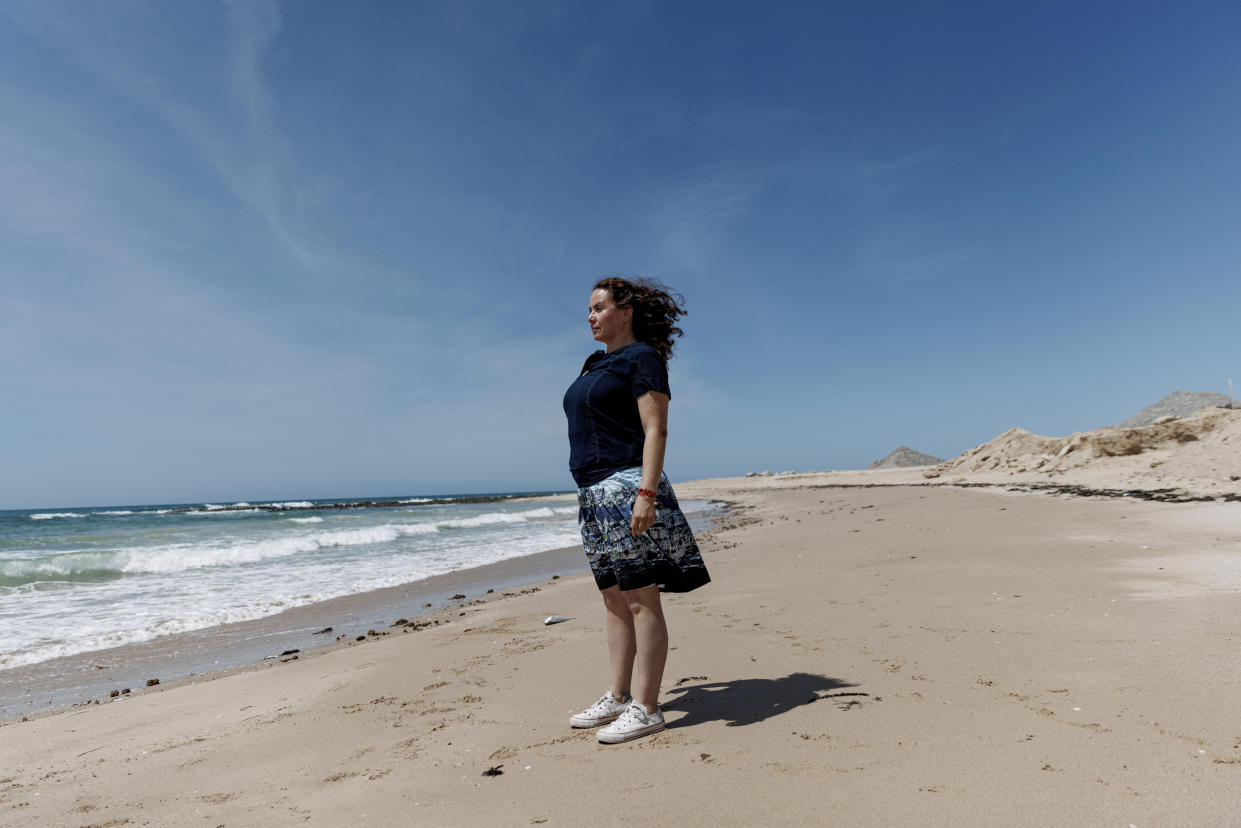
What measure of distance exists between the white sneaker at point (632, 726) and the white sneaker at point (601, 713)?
0.10 metres

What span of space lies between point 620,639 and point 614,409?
1.13 meters

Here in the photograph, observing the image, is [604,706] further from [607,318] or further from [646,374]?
[607,318]

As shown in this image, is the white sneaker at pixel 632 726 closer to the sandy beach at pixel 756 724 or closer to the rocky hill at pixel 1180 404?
the sandy beach at pixel 756 724

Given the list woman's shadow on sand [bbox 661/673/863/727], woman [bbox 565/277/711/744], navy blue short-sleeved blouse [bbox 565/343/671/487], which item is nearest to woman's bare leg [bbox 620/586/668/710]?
woman [bbox 565/277/711/744]

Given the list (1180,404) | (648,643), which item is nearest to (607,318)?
(648,643)

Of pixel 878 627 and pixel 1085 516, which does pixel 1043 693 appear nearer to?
pixel 878 627

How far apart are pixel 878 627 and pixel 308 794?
11.6 feet

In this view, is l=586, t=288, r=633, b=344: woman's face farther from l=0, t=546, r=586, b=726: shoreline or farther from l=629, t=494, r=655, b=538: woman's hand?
l=0, t=546, r=586, b=726: shoreline

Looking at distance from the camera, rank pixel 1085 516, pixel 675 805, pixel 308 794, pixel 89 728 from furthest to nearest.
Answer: pixel 1085 516 → pixel 89 728 → pixel 308 794 → pixel 675 805

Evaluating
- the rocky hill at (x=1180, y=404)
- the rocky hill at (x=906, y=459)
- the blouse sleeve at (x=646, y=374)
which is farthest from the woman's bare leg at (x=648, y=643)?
the rocky hill at (x=906, y=459)

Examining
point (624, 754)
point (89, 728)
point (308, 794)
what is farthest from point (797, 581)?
point (89, 728)

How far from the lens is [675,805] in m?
2.21

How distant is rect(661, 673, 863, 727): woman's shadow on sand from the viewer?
3.03 meters

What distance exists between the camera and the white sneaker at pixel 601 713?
303cm
